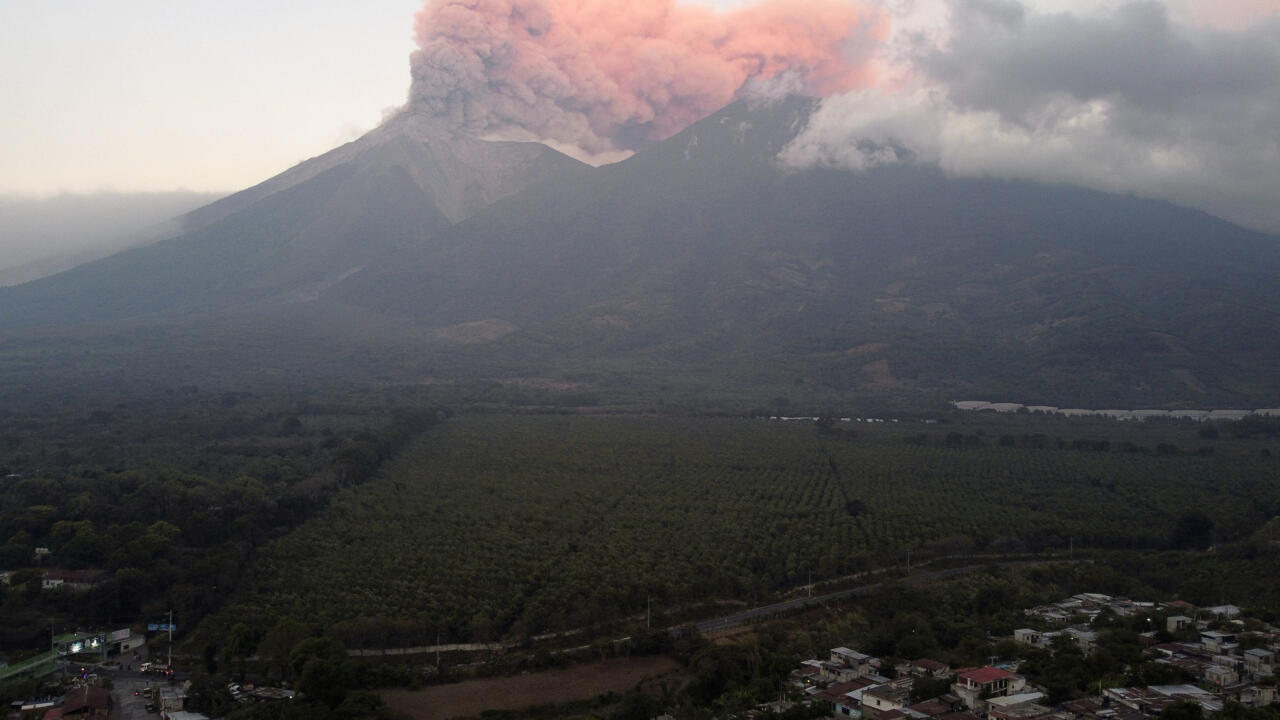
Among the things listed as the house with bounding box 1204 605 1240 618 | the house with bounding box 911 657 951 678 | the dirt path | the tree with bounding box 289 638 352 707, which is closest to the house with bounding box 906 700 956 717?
the house with bounding box 911 657 951 678

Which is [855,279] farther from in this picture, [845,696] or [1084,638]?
[845,696]

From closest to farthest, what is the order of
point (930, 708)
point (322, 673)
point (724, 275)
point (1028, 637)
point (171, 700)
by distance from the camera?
point (930, 708), point (322, 673), point (171, 700), point (1028, 637), point (724, 275)

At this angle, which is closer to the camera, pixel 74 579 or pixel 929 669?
pixel 929 669

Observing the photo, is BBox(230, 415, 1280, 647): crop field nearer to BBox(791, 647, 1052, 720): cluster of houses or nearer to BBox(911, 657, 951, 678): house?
BBox(791, 647, 1052, 720): cluster of houses

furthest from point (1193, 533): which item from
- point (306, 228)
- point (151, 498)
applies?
point (306, 228)

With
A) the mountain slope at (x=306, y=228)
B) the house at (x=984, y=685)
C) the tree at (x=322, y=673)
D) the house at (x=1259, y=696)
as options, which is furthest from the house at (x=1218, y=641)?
the mountain slope at (x=306, y=228)

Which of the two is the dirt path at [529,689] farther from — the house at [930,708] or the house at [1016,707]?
the house at [1016,707]

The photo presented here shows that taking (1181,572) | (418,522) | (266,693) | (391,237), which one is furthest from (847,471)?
(391,237)
